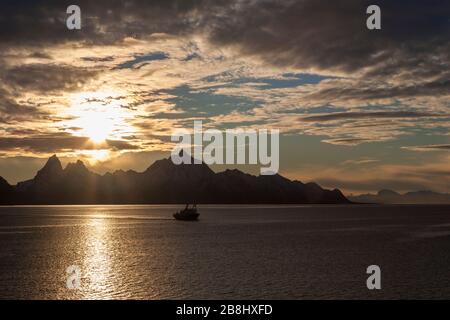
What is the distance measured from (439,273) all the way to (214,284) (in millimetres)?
32866

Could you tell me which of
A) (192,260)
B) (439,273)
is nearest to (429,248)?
(439,273)

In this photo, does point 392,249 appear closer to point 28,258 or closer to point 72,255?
point 72,255

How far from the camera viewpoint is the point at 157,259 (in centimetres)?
8206

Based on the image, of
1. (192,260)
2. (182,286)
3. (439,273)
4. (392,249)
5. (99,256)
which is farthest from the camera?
(392,249)

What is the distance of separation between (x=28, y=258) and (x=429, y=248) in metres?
79.8

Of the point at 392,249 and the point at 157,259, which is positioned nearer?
the point at 157,259
